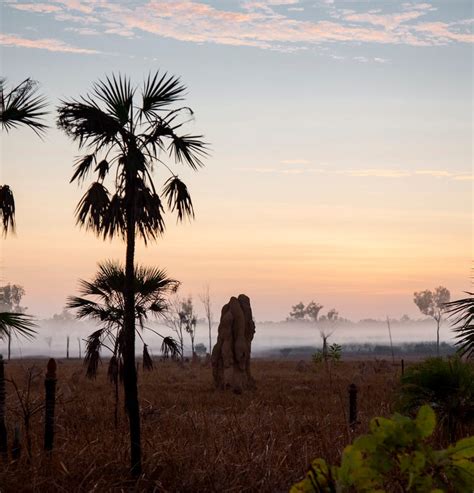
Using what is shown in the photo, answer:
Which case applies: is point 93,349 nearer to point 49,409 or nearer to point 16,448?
point 49,409

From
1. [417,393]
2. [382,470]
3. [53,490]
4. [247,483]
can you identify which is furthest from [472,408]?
[382,470]

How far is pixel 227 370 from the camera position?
28547 mm

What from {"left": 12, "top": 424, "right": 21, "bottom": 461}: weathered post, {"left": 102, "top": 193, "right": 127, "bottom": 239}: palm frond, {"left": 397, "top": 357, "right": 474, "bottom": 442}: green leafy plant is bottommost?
{"left": 12, "top": 424, "right": 21, "bottom": 461}: weathered post

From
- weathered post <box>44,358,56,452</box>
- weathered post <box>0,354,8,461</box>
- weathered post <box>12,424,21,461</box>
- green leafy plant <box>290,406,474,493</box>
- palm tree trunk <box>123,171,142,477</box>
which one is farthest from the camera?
weathered post <box>44,358,56,452</box>

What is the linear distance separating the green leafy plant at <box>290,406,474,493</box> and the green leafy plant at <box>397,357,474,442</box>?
9496mm

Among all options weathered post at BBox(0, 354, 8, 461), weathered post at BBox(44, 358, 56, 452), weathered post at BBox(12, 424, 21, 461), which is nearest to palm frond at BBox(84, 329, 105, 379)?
weathered post at BBox(44, 358, 56, 452)

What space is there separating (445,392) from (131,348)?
5.03m

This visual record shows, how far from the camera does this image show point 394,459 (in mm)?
1540

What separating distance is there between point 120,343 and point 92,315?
146 inches

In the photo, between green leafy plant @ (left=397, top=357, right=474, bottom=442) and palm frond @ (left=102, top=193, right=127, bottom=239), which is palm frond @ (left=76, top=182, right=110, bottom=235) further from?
green leafy plant @ (left=397, top=357, right=474, bottom=442)

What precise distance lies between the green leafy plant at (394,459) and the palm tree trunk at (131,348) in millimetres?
7592

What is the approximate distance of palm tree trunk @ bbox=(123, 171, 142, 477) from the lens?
889 centimetres

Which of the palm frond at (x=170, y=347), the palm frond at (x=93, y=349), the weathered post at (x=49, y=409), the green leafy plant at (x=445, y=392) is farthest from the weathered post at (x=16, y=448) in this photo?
the green leafy plant at (x=445, y=392)

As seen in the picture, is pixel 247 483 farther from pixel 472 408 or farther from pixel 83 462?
pixel 472 408
